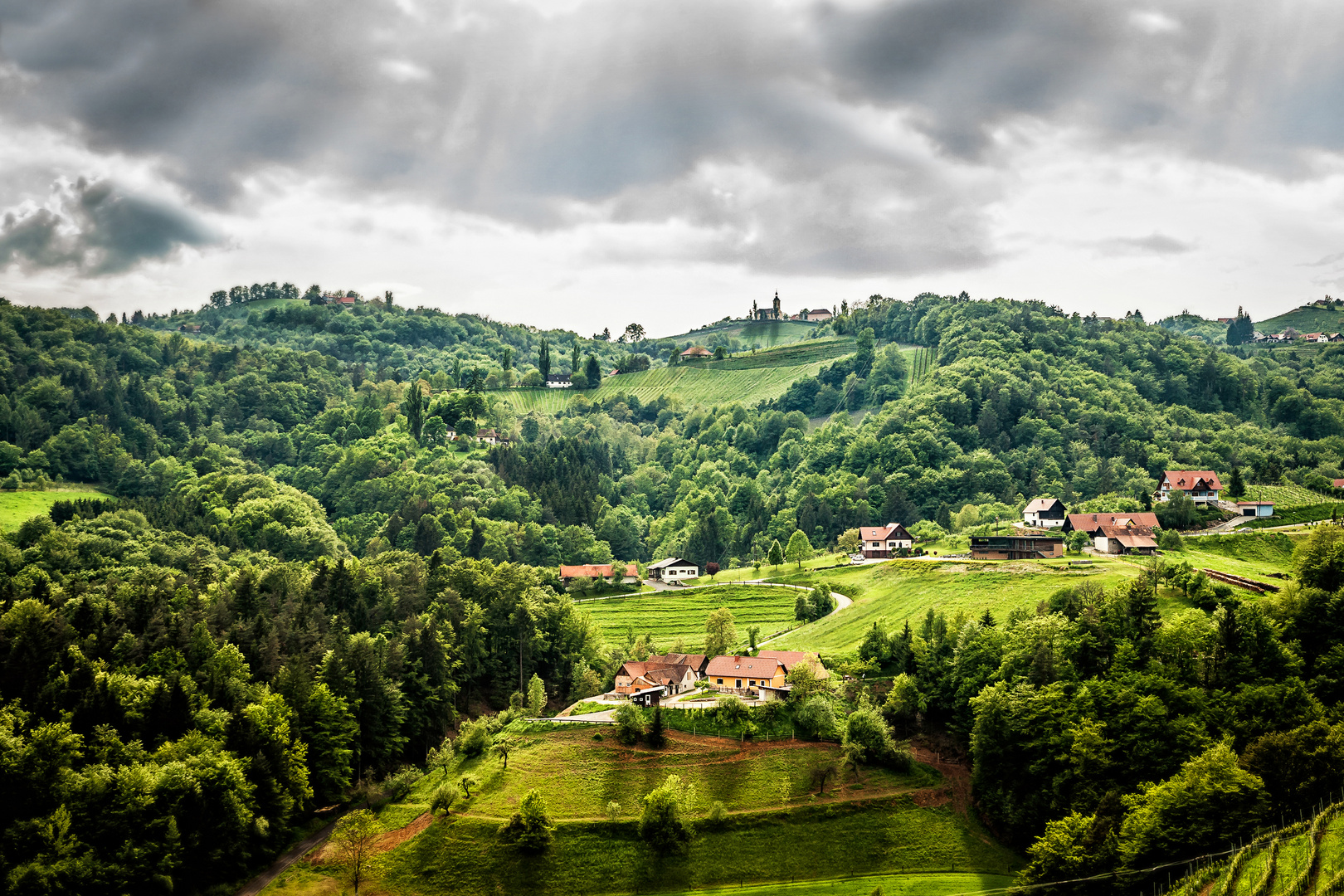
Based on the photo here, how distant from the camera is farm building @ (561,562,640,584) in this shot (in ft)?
399

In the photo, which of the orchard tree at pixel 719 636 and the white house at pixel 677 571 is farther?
the white house at pixel 677 571

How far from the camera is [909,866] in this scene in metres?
55.3

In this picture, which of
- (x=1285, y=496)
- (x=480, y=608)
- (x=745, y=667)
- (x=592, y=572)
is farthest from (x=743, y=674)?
(x=1285, y=496)

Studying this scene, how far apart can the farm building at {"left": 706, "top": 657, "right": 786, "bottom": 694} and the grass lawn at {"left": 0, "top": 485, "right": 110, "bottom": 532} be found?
86871 mm

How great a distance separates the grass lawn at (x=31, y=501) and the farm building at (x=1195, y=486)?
435 feet

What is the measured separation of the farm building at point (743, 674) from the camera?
7238cm

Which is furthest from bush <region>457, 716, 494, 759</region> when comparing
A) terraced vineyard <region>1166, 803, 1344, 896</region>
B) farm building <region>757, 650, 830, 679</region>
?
terraced vineyard <region>1166, 803, 1344, 896</region>

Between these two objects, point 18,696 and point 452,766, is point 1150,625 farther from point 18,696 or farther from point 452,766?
point 18,696

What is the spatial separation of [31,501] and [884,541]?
109277 millimetres

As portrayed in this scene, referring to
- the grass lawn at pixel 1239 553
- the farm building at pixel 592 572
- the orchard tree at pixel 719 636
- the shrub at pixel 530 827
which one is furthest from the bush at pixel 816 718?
the farm building at pixel 592 572

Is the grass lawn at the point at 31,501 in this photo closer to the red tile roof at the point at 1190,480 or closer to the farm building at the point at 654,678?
the farm building at the point at 654,678

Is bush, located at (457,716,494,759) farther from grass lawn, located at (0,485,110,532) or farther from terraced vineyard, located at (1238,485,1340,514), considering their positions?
terraced vineyard, located at (1238,485,1340,514)

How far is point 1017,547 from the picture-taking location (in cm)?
9794

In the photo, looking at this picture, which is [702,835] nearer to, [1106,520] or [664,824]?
[664,824]
